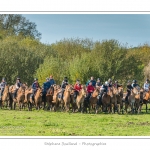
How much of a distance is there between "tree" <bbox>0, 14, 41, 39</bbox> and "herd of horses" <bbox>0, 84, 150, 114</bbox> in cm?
3224

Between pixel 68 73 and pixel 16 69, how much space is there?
6.95m

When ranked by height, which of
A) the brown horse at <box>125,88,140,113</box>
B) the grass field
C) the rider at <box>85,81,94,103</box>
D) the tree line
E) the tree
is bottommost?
the grass field

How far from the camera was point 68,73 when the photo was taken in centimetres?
4903

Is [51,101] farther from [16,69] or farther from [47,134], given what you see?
[16,69]

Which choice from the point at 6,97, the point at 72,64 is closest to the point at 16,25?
the point at 72,64

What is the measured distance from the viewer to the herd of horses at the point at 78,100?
1098 inches

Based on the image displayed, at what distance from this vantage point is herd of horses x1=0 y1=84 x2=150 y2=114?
91.5ft

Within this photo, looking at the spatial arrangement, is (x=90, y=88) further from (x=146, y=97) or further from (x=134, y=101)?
(x=146, y=97)

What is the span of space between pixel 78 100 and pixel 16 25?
4087 cm

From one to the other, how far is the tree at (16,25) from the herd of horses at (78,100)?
106 ft

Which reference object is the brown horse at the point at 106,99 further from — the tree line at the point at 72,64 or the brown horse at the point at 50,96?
the tree line at the point at 72,64

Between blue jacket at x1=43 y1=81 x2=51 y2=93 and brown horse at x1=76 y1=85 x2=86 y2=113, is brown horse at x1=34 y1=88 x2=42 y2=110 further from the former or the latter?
brown horse at x1=76 y1=85 x2=86 y2=113

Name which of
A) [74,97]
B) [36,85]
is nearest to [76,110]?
[74,97]

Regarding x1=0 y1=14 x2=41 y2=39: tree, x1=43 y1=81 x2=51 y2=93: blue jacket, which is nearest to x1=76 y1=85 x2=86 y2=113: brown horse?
x1=43 y1=81 x2=51 y2=93: blue jacket
